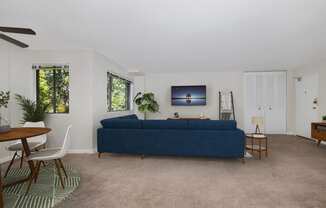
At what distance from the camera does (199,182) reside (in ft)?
8.36

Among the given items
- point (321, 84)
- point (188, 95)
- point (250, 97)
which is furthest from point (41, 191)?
point (321, 84)

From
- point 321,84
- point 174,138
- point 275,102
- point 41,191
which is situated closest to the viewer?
point 41,191

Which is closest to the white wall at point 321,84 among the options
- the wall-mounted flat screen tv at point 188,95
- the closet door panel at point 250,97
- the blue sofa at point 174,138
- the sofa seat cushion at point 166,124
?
the closet door panel at point 250,97

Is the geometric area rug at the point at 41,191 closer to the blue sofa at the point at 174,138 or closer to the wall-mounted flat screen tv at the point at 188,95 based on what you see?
the blue sofa at the point at 174,138

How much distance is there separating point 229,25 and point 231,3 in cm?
64

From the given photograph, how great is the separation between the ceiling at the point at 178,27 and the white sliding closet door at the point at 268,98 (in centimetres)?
168

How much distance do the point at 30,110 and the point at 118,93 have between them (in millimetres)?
2585

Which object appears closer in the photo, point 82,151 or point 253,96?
point 82,151

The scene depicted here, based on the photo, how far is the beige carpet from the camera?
6.70 ft

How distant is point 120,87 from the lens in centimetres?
611

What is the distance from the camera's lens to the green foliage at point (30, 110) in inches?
148

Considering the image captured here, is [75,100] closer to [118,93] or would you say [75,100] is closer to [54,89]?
[54,89]

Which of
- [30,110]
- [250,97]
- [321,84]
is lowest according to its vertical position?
[30,110]

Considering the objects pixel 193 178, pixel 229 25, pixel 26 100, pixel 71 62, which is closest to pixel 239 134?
pixel 193 178
